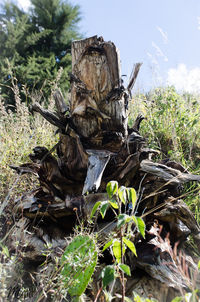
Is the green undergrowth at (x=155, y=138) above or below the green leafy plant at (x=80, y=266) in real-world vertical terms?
above

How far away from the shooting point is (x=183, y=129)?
3.86 m

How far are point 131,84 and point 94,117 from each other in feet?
1.75

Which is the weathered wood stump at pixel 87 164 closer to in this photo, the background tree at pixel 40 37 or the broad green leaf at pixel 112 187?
the broad green leaf at pixel 112 187

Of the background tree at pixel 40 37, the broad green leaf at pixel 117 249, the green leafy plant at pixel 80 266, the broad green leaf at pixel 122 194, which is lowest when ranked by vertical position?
the green leafy plant at pixel 80 266

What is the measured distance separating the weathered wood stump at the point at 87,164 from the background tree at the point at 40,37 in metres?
8.15

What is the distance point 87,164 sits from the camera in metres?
2.02

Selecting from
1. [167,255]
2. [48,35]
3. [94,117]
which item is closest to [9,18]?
[48,35]

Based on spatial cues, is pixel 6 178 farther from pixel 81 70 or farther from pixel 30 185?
pixel 81 70

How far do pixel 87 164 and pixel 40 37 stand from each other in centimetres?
1062

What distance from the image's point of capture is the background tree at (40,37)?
10.3m

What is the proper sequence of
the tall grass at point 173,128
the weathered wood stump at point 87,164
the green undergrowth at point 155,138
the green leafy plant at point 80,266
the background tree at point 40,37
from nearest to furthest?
the green leafy plant at point 80,266 → the weathered wood stump at point 87,164 → the green undergrowth at point 155,138 → the tall grass at point 173,128 → the background tree at point 40,37

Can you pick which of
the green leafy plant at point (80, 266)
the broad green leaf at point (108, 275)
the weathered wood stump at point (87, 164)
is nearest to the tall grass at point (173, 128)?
the weathered wood stump at point (87, 164)

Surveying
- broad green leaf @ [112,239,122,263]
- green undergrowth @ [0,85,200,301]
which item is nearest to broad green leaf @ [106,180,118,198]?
broad green leaf @ [112,239,122,263]

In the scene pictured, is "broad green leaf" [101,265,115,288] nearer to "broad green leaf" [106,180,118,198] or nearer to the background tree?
"broad green leaf" [106,180,118,198]
